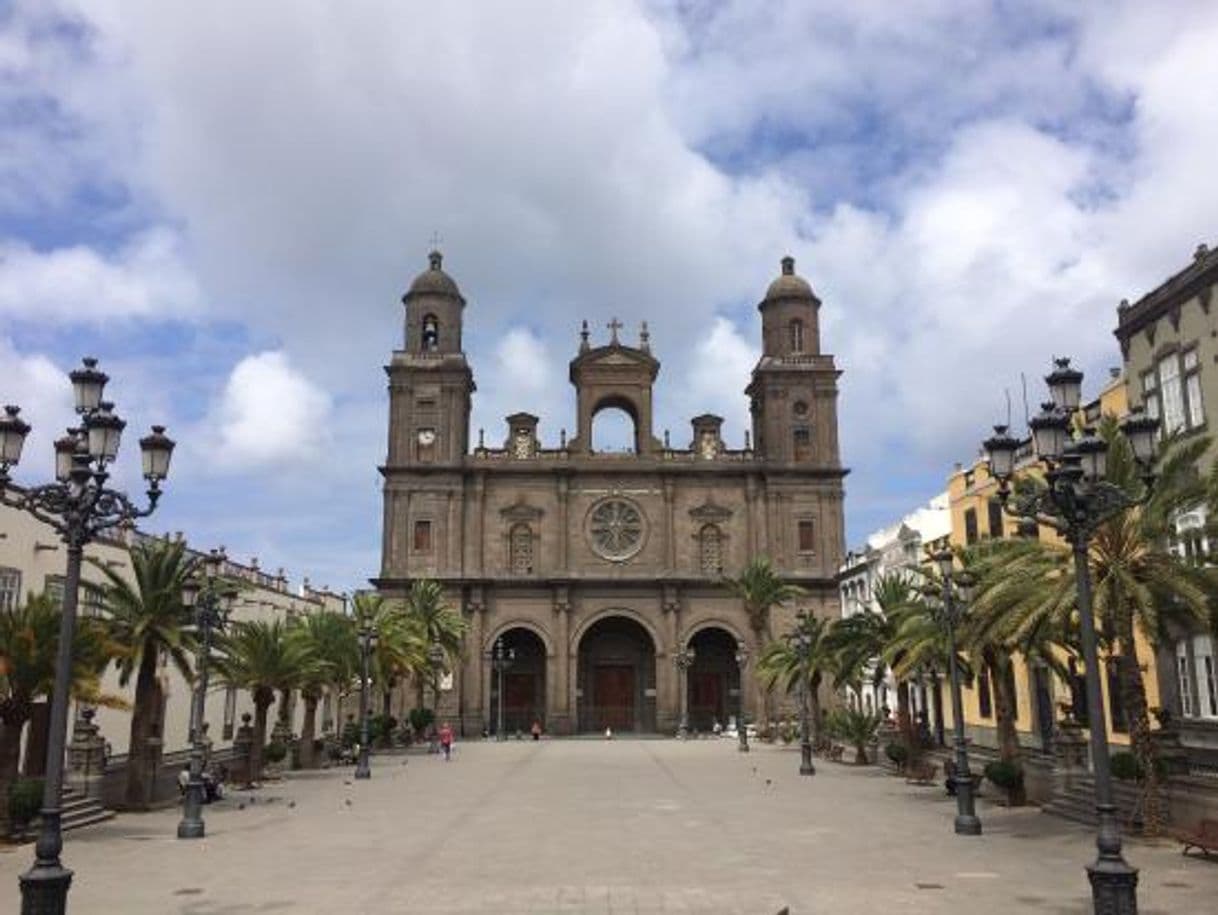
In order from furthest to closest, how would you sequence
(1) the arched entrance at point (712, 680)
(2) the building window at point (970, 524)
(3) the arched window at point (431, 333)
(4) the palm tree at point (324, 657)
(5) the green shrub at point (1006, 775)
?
(3) the arched window at point (431, 333)
(1) the arched entrance at point (712, 680)
(2) the building window at point (970, 524)
(4) the palm tree at point (324, 657)
(5) the green shrub at point (1006, 775)

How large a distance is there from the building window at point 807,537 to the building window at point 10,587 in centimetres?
4389

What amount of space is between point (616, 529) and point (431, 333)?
1641 cm

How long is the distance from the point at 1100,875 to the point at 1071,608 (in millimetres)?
8352

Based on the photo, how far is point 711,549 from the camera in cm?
6481

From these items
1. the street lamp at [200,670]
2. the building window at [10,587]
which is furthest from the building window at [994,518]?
the building window at [10,587]

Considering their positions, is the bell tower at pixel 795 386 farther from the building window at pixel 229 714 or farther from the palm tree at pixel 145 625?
the palm tree at pixel 145 625

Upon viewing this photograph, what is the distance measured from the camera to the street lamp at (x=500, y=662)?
6105 centimetres

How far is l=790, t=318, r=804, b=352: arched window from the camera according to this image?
67.6 meters

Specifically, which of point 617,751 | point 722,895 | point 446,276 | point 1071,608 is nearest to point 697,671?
point 617,751

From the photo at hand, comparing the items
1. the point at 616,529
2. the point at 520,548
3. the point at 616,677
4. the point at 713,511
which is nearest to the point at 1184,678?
the point at 713,511

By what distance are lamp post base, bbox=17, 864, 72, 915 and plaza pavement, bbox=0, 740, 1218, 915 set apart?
2070 millimetres

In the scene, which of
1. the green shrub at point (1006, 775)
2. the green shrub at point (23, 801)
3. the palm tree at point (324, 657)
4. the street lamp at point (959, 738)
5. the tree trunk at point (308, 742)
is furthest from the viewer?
the tree trunk at point (308, 742)

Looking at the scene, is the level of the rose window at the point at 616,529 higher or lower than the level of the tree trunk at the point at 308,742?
higher

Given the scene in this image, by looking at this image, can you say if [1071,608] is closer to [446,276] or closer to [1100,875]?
[1100,875]
